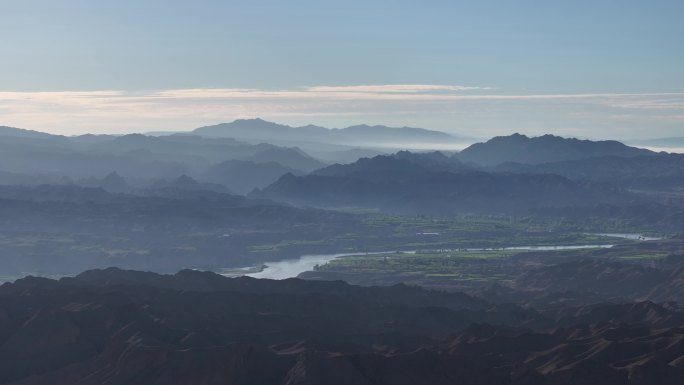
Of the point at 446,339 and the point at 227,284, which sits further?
the point at 227,284

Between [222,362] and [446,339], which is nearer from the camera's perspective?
[222,362]

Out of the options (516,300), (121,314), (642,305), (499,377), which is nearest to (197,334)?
(121,314)

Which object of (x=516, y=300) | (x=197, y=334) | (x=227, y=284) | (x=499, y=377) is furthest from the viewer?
(x=516, y=300)

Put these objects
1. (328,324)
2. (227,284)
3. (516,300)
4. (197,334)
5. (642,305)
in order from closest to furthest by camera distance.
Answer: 1. (197,334)
2. (328,324)
3. (642,305)
4. (227,284)
5. (516,300)

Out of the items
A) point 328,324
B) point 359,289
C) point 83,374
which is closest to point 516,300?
point 359,289

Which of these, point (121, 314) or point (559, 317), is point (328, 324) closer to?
point (121, 314)

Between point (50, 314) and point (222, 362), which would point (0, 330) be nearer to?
point (50, 314)
